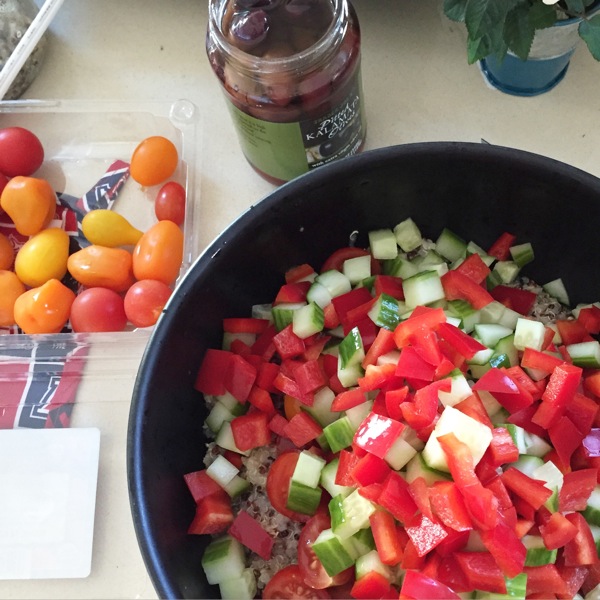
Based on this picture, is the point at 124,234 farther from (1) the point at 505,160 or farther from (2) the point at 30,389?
(1) the point at 505,160

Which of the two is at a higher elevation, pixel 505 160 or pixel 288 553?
pixel 505 160

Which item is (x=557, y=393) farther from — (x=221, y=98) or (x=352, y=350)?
(x=221, y=98)

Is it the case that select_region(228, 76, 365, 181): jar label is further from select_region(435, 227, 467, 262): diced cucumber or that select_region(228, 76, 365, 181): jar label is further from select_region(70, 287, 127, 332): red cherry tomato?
select_region(70, 287, 127, 332): red cherry tomato

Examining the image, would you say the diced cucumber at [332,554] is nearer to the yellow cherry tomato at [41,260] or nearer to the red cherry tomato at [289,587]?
the red cherry tomato at [289,587]

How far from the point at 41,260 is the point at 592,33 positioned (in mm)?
892

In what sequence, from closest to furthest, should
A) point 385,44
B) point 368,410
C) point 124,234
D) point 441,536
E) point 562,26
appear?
point 441,536 → point 368,410 → point 562,26 → point 124,234 → point 385,44

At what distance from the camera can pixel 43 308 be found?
1.07 m

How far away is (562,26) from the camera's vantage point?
3.27ft

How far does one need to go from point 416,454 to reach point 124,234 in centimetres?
61

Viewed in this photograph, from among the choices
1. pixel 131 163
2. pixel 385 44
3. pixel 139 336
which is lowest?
pixel 139 336

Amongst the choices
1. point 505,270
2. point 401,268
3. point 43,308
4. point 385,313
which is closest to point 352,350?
point 385,313

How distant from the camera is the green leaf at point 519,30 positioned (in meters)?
0.94

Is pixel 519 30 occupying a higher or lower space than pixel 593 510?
higher

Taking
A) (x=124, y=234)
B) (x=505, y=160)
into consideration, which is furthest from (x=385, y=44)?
(x=124, y=234)
